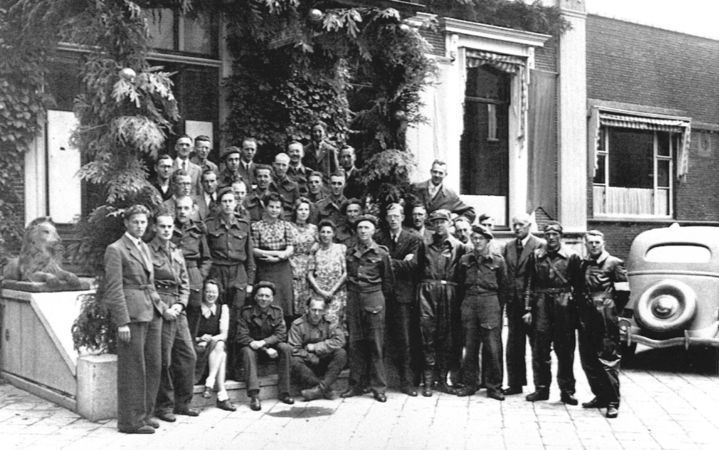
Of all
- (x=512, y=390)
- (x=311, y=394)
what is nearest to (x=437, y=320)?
(x=512, y=390)

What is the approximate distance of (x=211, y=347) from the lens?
27.3ft

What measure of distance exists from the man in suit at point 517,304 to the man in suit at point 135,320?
3.67m

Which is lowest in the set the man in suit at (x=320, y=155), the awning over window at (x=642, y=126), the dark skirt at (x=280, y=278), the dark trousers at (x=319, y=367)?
the dark trousers at (x=319, y=367)

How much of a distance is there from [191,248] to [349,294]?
1.81m

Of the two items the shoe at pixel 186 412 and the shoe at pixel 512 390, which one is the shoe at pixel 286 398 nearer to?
the shoe at pixel 186 412

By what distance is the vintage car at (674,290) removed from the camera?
10.3m

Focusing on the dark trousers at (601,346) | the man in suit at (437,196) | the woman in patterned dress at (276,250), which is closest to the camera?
the dark trousers at (601,346)

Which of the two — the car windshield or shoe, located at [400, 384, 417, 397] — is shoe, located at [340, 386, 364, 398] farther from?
the car windshield

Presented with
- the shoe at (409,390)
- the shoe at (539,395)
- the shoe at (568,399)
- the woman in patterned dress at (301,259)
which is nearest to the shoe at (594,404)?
the shoe at (568,399)

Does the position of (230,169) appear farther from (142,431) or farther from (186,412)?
(142,431)

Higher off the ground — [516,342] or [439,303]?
[439,303]

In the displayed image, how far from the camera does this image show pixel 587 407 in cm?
845

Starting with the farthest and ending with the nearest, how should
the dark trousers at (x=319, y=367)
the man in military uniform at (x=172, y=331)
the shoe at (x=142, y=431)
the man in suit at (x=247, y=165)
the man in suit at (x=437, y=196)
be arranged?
the man in suit at (x=437, y=196) < the man in suit at (x=247, y=165) < the dark trousers at (x=319, y=367) < the man in military uniform at (x=172, y=331) < the shoe at (x=142, y=431)

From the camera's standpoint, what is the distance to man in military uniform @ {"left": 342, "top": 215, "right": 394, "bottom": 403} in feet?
29.2
